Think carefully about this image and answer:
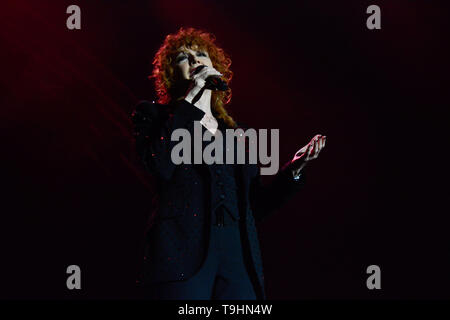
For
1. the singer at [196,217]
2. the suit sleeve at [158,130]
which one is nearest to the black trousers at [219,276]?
the singer at [196,217]

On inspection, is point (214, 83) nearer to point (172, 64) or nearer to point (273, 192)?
point (172, 64)

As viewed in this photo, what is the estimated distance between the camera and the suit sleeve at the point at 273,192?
1.86 meters

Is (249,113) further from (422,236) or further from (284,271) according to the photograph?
(422,236)

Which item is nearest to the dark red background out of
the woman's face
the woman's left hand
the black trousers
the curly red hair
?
the curly red hair

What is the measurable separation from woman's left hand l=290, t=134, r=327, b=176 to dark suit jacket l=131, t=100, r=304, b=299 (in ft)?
0.54

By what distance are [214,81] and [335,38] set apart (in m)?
1.63

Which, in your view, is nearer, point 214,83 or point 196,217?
point 196,217

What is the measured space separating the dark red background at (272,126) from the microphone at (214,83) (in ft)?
4.53

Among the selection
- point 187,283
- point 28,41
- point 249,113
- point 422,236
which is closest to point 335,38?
point 249,113

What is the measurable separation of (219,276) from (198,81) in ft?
1.78

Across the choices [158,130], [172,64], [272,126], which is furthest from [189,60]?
[272,126]

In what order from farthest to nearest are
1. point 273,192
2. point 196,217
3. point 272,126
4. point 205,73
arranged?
point 272,126 → point 273,192 → point 205,73 → point 196,217

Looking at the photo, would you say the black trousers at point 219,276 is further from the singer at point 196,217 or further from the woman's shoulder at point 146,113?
the woman's shoulder at point 146,113

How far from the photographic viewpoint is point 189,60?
1.91m
